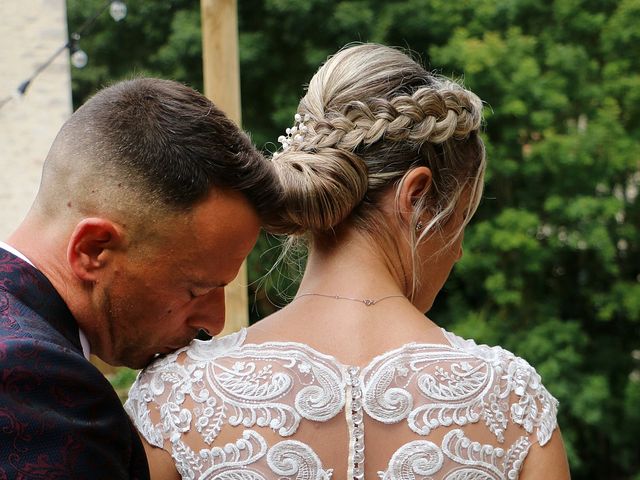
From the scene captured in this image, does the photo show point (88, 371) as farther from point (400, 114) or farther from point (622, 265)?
point (622, 265)

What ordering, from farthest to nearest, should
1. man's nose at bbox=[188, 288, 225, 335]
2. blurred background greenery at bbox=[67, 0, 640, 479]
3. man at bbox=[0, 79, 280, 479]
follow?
1. blurred background greenery at bbox=[67, 0, 640, 479]
2. man's nose at bbox=[188, 288, 225, 335]
3. man at bbox=[0, 79, 280, 479]

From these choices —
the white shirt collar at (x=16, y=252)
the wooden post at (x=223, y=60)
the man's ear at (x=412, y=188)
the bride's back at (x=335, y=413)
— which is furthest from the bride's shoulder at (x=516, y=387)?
the wooden post at (x=223, y=60)

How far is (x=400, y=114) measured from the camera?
209 cm

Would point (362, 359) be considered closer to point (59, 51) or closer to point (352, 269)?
point (352, 269)

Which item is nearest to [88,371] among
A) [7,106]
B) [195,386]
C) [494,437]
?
[195,386]

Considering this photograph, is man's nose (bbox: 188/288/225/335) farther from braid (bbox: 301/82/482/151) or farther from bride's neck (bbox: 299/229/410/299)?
braid (bbox: 301/82/482/151)

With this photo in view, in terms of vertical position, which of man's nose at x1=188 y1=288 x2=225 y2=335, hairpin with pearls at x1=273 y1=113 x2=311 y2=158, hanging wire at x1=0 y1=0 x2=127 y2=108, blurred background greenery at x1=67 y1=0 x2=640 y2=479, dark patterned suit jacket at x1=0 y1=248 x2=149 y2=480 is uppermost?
hairpin with pearls at x1=273 y1=113 x2=311 y2=158

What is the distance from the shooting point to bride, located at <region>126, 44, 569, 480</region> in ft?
6.17

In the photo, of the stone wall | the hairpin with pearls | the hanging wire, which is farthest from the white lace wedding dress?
the stone wall

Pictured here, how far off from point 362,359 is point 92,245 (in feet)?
2.08

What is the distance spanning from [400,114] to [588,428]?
7955 mm

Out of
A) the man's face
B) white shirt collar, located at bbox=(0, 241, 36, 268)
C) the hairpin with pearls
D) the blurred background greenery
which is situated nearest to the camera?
white shirt collar, located at bbox=(0, 241, 36, 268)

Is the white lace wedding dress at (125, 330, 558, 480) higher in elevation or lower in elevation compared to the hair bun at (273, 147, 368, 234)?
lower

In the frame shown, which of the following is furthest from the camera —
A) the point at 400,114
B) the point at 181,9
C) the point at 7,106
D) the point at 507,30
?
the point at 181,9
